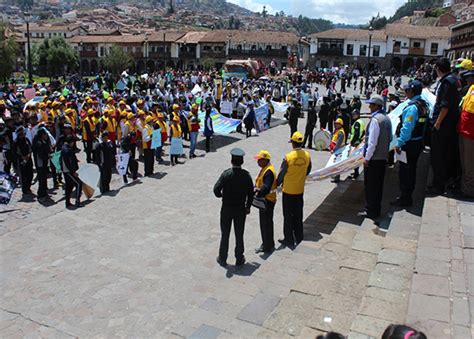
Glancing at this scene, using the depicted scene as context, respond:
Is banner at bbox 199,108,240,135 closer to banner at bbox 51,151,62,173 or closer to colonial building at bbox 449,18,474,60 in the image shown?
banner at bbox 51,151,62,173

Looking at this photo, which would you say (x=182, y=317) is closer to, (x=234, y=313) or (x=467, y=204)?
(x=234, y=313)

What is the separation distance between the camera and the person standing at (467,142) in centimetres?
612

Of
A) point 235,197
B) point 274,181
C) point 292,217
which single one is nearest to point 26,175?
point 235,197

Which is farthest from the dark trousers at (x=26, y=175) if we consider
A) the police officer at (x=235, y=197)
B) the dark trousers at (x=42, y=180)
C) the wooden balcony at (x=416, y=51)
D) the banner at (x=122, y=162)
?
the wooden balcony at (x=416, y=51)

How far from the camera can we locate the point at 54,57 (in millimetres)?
62094

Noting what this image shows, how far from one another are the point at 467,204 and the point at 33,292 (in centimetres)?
599

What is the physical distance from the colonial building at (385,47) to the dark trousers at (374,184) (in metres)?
60.6

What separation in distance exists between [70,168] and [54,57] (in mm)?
58430

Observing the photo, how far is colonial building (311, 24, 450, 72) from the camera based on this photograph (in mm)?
64250

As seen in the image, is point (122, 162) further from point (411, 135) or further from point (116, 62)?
point (116, 62)

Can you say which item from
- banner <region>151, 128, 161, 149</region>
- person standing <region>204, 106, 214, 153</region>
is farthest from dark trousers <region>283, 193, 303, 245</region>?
person standing <region>204, 106, 214, 153</region>

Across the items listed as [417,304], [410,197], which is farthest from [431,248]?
[410,197]

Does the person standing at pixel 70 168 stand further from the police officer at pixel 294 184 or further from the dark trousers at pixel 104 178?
the police officer at pixel 294 184

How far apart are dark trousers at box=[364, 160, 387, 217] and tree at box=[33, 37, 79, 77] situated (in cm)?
6266
